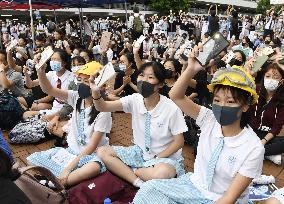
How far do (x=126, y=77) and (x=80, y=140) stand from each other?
294 centimetres

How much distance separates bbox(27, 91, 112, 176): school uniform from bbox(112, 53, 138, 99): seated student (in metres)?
2.52

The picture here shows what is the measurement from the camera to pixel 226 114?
2.35 metres

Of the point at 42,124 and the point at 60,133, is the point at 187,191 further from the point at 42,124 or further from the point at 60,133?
the point at 42,124

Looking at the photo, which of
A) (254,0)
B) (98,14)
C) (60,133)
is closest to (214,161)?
(60,133)

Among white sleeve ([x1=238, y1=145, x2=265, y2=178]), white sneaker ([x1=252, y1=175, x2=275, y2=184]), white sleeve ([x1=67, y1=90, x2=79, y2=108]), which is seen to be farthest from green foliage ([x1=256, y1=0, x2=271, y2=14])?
white sleeve ([x1=238, y1=145, x2=265, y2=178])

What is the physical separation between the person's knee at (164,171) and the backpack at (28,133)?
95.6 inches

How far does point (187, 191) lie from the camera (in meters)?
2.59

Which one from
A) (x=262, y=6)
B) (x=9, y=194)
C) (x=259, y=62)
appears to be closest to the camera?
(x=9, y=194)

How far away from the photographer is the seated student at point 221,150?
2275mm

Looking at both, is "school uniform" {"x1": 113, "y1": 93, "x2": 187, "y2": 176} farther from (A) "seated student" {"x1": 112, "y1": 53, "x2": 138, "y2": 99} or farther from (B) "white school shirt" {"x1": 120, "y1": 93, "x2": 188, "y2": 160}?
(A) "seated student" {"x1": 112, "y1": 53, "x2": 138, "y2": 99}

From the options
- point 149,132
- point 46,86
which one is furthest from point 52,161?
point 149,132

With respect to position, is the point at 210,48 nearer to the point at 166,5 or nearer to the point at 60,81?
the point at 60,81

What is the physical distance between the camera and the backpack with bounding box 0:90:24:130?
5.31 metres

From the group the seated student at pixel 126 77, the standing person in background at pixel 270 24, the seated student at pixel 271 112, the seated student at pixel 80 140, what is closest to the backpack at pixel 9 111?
the seated student at pixel 126 77
